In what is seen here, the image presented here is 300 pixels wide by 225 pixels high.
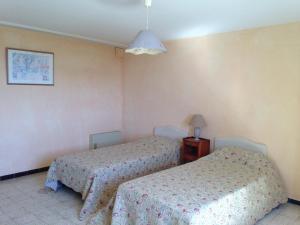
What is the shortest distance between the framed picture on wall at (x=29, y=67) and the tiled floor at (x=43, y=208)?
1.49 meters

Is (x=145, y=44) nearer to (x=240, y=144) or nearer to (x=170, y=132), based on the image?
(x=240, y=144)

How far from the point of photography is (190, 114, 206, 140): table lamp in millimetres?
3632

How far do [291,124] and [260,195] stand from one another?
97 centimetres

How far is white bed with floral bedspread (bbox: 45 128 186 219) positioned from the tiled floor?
0.52 feet

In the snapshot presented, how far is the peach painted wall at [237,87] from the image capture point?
2.97 m

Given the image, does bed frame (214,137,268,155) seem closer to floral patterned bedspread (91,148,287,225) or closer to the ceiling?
floral patterned bedspread (91,148,287,225)

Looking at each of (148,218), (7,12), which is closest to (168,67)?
(7,12)

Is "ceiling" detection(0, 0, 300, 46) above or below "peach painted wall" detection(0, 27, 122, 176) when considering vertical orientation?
above

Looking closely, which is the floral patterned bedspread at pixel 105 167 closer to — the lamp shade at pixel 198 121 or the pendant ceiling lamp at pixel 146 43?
the lamp shade at pixel 198 121

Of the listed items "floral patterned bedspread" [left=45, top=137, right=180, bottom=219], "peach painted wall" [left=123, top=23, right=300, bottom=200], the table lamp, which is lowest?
"floral patterned bedspread" [left=45, top=137, right=180, bottom=219]

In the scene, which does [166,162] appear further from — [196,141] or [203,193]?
[203,193]

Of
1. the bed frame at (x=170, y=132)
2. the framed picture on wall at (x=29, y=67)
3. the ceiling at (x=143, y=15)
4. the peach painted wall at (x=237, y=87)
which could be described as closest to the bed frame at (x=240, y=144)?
the peach painted wall at (x=237, y=87)

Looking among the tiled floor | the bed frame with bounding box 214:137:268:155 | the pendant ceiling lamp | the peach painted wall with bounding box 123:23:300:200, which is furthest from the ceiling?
the tiled floor

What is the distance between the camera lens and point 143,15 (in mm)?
2861
